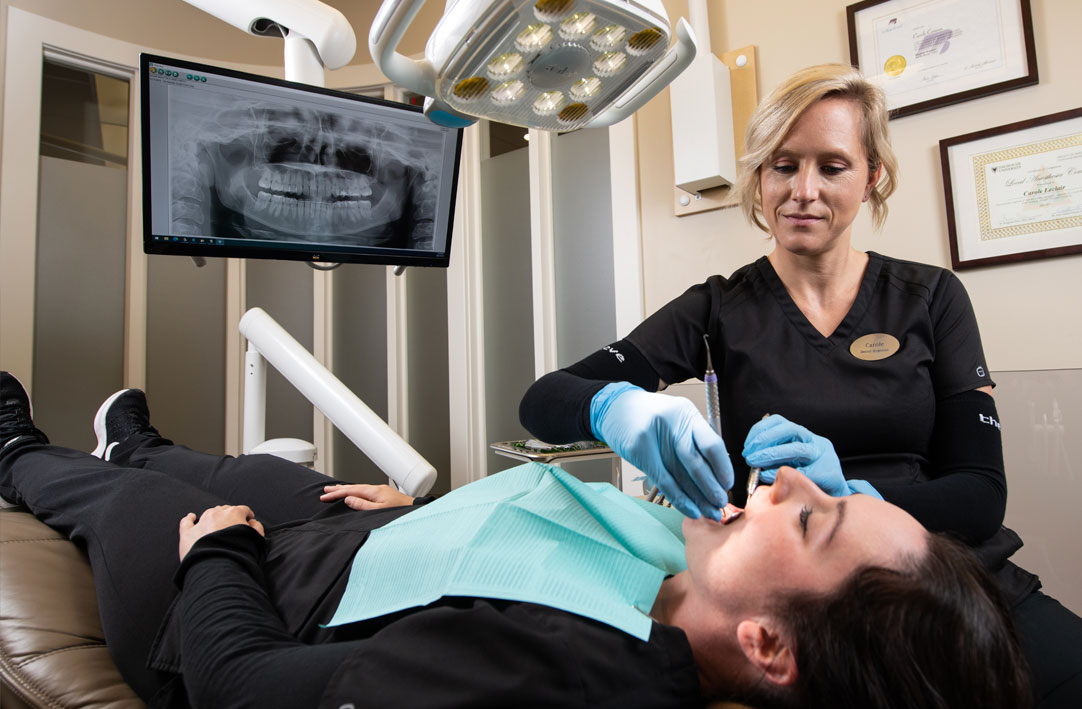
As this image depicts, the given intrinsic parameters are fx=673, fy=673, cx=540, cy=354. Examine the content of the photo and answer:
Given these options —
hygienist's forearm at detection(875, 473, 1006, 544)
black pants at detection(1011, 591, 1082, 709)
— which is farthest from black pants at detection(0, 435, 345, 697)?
black pants at detection(1011, 591, 1082, 709)

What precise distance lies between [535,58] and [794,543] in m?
0.70

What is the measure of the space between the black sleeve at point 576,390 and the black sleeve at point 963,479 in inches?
18.8

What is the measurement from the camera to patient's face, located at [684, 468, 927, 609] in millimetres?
832

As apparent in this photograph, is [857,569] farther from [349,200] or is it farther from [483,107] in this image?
[349,200]

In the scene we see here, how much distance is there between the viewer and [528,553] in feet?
3.06

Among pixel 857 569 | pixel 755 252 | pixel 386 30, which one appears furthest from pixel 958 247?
pixel 386 30

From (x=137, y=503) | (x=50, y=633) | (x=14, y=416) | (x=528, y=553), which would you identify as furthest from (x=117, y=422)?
(x=528, y=553)

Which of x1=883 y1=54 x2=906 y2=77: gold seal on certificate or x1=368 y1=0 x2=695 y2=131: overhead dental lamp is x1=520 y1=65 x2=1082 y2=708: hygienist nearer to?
x1=368 y1=0 x2=695 y2=131: overhead dental lamp

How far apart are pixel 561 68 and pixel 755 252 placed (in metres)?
1.38

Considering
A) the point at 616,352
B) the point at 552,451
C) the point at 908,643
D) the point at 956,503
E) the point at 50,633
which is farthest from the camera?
the point at 552,451

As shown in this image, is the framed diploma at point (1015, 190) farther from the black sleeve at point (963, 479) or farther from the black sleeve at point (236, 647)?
the black sleeve at point (236, 647)

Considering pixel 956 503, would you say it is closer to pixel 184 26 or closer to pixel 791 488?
pixel 791 488

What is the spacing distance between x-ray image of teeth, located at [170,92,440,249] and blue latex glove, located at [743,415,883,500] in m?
1.27

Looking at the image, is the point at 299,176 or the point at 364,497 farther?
the point at 299,176
